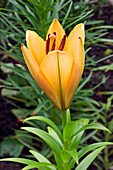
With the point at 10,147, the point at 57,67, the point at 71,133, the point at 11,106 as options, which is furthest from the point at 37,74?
the point at 11,106

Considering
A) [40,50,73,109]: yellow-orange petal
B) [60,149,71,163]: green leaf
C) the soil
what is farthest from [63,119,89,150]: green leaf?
the soil

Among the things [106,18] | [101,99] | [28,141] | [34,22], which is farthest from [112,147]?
[106,18]

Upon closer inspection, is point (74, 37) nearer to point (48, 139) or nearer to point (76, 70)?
point (76, 70)

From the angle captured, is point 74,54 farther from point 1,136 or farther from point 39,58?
point 1,136

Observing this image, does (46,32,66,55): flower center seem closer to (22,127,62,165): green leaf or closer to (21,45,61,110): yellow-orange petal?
(21,45,61,110): yellow-orange petal

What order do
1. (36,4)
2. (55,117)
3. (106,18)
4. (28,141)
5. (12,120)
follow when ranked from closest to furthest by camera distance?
(36,4) → (55,117) → (28,141) → (12,120) → (106,18)

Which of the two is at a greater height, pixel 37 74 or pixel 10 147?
pixel 37 74

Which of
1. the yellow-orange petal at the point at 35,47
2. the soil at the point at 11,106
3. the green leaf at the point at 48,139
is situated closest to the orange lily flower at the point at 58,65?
the yellow-orange petal at the point at 35,47
